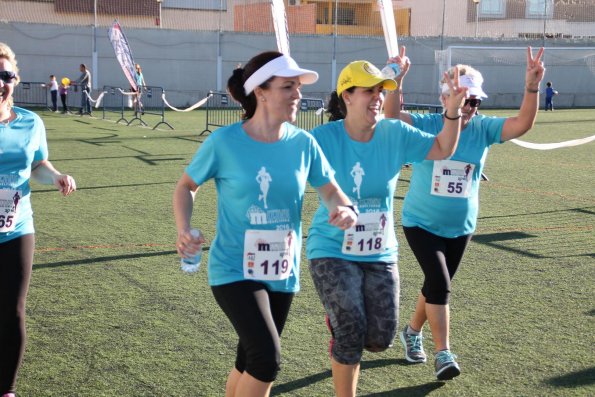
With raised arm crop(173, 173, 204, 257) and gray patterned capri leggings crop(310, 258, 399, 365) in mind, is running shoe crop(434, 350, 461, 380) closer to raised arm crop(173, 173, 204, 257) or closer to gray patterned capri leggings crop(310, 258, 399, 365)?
gray patterned capri leggings crop(310, 258, 399, 365)

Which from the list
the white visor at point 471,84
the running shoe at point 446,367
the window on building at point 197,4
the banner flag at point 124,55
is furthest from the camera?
the window on building at point 197,4

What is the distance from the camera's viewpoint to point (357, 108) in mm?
4426

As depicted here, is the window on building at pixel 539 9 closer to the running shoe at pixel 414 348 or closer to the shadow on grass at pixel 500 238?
the shadow on grass at pixel 500 238

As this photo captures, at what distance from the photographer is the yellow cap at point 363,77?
14.2 feet

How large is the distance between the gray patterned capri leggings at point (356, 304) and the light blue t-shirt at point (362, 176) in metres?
0.07

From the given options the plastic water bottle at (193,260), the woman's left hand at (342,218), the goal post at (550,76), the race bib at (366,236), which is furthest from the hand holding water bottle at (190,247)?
the goal post at (550,76)

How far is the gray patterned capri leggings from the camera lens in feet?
13.6

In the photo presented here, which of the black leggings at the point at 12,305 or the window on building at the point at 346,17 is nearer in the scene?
the black leggings at the point at 12,305

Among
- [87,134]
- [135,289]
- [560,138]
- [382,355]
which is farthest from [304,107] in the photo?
[382,355]

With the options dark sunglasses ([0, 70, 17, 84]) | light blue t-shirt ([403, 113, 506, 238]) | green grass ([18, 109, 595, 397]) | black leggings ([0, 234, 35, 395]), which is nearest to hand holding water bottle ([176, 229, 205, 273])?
black leggings ([0, 234, 35, 395])

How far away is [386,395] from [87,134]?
19366mm

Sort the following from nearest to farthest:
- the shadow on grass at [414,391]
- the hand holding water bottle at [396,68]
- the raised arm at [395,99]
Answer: the hand holding water bottle at [396,68] < the shadow on grass at [414,391] < the raised arm at [395,99]

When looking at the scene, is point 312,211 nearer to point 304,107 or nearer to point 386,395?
point 386,395

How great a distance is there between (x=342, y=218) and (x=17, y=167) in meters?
1.89
